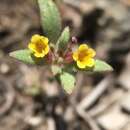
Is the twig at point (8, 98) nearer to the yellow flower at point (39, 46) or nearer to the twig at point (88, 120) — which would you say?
the twig at point (88, 120)

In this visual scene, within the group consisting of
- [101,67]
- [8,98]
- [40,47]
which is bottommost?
[101,67]

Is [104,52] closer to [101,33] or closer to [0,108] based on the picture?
[101,33]

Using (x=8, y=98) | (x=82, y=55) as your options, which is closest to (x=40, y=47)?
(x=82, y=55)

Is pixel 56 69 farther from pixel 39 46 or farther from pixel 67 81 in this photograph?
pixel 39 46

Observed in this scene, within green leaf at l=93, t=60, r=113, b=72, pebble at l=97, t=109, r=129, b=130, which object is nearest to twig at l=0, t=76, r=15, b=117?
pebble at l=97, t=109, r=129, b=130

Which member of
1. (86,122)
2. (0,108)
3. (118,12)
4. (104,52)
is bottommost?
(86,122)

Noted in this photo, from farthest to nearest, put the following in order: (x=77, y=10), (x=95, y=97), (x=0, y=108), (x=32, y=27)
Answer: (x=77, y=10)
(x=32, y=27)
(x=95, y=97)
(x=0, y=108)

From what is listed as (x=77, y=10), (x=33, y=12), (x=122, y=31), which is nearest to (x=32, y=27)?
(x=33, y=12)
